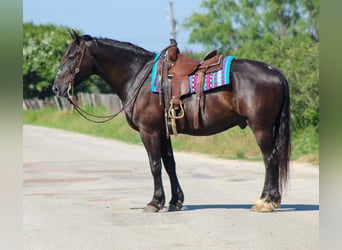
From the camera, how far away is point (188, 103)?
832cm

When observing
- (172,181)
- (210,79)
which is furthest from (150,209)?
(210,79)

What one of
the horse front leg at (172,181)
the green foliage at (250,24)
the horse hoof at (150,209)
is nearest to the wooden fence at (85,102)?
the green foliage at (250,24)

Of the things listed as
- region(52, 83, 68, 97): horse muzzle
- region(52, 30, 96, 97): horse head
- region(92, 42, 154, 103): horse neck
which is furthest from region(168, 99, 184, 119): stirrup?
region(52, 83, 68, 97): horse muzzle

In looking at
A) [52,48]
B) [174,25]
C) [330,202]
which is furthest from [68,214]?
[52,48]

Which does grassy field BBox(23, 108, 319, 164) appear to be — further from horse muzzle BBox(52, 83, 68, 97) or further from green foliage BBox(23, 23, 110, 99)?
green foliage BBox(23, 23, 110, 99)

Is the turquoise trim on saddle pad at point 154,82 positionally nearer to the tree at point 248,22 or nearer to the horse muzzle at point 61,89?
the horse muzzle at point 61,89

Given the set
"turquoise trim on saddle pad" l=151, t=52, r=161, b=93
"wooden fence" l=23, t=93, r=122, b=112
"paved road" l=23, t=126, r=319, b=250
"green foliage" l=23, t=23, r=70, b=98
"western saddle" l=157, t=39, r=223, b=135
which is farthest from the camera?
"green foliage" l=23, t=23, r=70, b=98

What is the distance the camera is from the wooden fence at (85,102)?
41500mm

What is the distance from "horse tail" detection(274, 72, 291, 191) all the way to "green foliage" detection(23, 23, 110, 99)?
41.9 m

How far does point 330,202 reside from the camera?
72.6 inches

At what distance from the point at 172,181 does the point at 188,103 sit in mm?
1126

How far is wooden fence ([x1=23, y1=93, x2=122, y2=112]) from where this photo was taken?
4150 cm

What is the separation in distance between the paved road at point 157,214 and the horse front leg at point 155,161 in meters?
0.21

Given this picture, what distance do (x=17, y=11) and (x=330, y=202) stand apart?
3.25 ft
